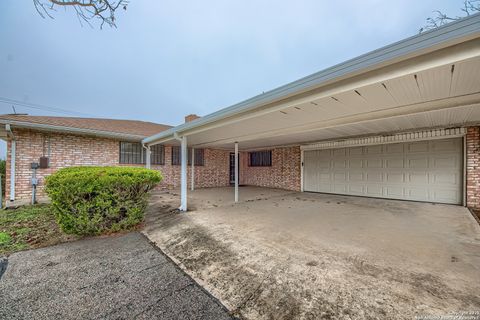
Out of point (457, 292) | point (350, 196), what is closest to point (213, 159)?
point (350, 196)

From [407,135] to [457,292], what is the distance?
6.39 m

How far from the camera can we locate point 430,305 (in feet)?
5.55

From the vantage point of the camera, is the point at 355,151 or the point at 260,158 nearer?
the point at 355,151

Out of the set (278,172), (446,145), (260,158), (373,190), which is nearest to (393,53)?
(446,145)

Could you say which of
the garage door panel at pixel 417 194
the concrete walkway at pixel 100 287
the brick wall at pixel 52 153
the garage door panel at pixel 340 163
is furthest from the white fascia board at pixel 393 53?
the brick wall at pixel 52 153

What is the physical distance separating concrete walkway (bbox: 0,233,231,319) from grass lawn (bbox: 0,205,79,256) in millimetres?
379

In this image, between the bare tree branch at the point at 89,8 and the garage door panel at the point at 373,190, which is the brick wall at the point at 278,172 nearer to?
the garage door panel at the point at 373,190

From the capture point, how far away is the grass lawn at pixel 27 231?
321cm

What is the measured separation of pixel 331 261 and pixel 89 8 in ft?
17.9

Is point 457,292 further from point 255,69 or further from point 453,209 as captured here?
point 255,69

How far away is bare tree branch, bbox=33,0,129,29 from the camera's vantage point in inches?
112

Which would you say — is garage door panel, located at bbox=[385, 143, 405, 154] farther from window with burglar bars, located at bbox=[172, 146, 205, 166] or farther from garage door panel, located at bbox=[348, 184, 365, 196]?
window with burglar bars, located at bbox=[172, 146, 205, 166]

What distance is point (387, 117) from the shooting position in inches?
160

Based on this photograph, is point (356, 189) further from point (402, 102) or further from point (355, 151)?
point (402, 102)
